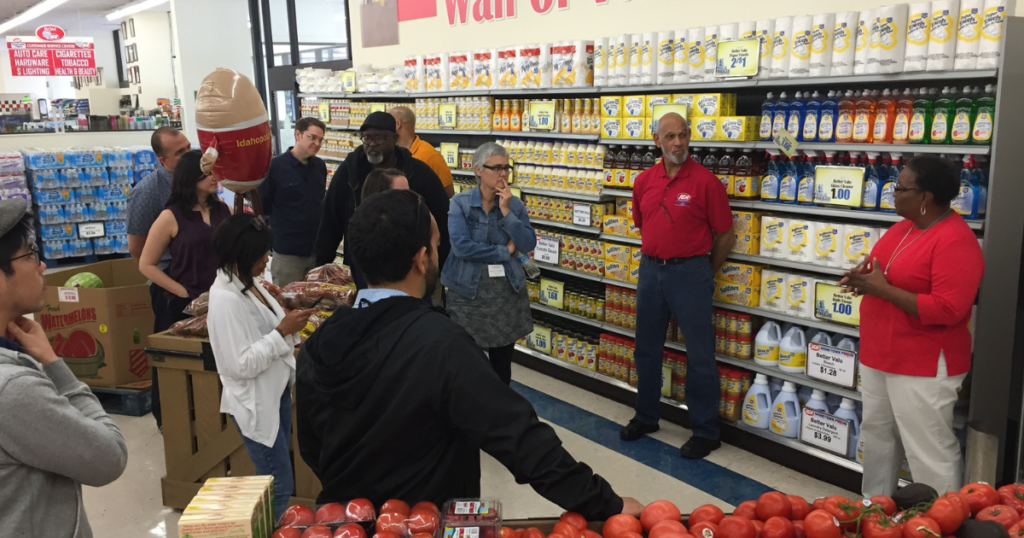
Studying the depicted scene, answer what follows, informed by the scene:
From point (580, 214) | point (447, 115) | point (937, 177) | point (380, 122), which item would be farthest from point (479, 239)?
point (447, 115)

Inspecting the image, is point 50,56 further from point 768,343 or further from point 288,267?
point 768,343

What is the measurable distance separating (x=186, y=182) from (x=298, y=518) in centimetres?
285

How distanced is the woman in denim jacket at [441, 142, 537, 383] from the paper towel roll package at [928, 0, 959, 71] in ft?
7.24

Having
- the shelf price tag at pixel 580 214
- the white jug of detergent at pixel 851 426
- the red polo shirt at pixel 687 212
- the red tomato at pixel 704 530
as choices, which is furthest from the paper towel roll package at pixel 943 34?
the red tomato at pixel 704 530

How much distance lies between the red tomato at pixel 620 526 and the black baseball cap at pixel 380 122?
10.2 ft

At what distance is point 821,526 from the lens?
1699mm

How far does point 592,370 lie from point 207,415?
2886 mm

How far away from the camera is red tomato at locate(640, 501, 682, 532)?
1.78 metres

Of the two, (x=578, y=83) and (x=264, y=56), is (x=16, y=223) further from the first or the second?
(x=264, y=56)

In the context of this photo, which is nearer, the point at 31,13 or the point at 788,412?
the point at 788,412

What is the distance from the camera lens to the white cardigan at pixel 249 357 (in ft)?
9.29

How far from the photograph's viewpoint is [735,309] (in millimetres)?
4488

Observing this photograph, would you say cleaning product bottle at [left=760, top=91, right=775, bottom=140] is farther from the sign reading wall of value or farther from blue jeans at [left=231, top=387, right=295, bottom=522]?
the sign reading wall of value

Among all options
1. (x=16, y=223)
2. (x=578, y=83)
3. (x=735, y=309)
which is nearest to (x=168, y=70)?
(x=578, y=83)
